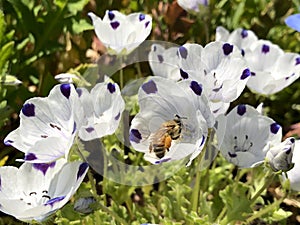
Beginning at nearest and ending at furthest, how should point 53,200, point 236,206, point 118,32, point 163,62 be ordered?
point 53,200
point 236,206
point 118,32
point 163,62

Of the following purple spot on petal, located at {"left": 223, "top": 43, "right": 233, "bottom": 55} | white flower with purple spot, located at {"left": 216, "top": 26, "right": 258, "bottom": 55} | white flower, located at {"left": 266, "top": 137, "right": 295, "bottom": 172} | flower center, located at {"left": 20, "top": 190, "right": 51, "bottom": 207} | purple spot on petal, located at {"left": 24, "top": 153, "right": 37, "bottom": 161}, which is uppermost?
purple spot on petal, located at {"left": 223, "top": 43, "right": 233, "bottom": 55}

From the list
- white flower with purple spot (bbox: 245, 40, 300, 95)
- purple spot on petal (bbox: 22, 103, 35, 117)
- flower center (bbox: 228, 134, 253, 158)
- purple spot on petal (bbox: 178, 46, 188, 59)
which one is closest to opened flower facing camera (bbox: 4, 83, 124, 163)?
purple spot on petal (bbox: 22, 103, 35, 117)

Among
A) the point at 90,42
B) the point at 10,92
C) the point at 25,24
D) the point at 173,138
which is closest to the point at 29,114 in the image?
the point at 173,138

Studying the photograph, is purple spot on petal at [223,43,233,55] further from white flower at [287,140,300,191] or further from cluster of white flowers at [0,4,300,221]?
white flower at [287,140,300,191]

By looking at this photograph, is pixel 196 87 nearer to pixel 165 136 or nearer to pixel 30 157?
pixel 165 136

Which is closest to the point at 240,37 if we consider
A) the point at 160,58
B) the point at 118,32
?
the point at 160,58

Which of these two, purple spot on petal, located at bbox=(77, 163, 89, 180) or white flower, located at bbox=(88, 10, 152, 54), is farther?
white flower, located at bbox=(88, 10, 152, 54)
